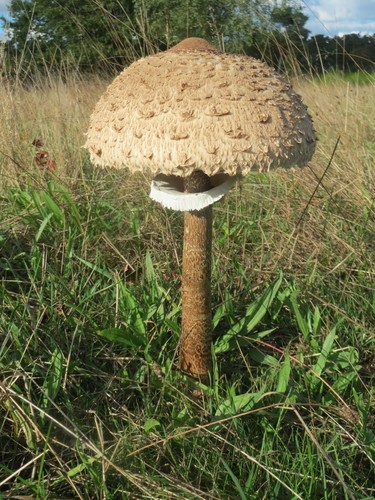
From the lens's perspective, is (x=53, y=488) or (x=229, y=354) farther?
(x=229, y=354)

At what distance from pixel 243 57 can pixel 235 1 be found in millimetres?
3602

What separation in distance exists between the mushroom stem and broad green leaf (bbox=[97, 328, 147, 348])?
162 mm

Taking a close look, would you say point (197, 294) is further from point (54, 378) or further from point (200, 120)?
point (200, 120)

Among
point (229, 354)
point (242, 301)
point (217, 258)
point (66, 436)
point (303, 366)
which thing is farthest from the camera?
point (217, 258)

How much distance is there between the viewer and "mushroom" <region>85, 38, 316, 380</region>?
4.36ft

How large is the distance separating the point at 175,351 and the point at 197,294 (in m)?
0.23

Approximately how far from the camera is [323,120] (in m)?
4.45

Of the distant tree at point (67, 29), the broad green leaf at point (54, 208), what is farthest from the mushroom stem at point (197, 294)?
the distant tree at point (67, 29)

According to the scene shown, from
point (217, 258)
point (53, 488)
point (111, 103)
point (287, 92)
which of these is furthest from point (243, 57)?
point (53, 488)

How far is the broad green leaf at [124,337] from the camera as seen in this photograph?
1.81 meters

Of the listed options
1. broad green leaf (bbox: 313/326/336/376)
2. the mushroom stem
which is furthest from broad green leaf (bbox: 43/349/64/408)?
broad green leaf (bbox: 313/326/336/376)

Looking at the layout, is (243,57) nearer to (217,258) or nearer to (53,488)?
(217,258)

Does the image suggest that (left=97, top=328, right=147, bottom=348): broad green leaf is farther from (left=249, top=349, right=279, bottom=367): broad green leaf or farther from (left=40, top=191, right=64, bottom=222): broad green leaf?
(left=40, top=191, right=64, bottom=222): broad green leaf

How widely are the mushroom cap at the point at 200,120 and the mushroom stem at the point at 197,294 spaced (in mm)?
398
